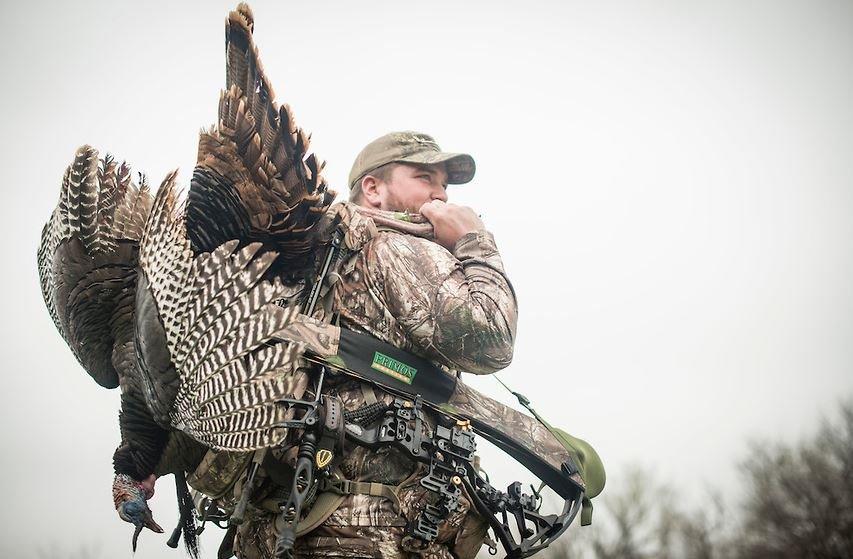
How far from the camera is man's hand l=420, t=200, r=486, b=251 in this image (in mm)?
4648

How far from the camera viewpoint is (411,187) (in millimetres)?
5316

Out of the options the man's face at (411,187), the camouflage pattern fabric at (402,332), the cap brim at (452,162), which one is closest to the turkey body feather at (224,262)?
the camouflage pattern fabric at (402,332)

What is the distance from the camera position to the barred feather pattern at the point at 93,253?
420cm

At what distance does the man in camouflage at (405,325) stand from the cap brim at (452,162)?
19.7 inches

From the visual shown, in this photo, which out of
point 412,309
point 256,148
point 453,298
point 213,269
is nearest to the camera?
point 256,148

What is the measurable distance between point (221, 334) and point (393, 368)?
1.00m

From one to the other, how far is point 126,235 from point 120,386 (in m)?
0.97

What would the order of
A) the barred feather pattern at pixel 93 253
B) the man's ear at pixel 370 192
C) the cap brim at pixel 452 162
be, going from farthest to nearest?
the man's ear at pixel 370 192, the cap brim at pixel 452 162, the barred feather pattern at pixel 93 253

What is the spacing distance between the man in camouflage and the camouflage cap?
562 millimetres

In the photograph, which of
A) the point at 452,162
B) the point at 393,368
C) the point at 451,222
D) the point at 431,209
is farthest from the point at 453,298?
the point at 452,162

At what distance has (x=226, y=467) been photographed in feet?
13.7

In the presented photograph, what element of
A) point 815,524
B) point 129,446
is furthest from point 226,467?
point 815,524

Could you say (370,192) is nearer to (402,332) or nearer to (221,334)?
(402,332)

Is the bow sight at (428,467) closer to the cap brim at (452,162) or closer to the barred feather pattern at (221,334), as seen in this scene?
the barred feather pattern at (221,334)
